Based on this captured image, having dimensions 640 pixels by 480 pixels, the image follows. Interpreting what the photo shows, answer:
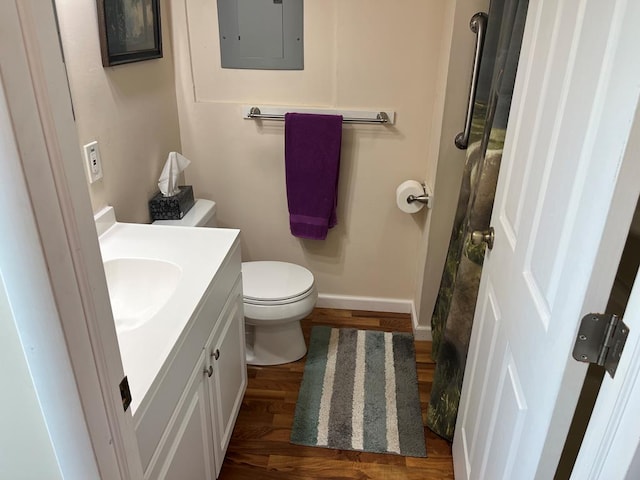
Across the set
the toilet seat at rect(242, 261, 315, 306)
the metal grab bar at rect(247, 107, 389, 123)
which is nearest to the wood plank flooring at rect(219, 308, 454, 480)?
the toilet seat at rect(242, 261, 315, 306)

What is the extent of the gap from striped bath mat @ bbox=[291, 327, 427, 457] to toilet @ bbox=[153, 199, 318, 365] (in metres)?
0.16

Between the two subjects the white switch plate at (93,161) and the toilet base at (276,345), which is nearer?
the white switch plate at (93,161)

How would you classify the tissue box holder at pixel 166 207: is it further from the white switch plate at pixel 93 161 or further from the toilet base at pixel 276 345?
the toilet base at pixel 276 345

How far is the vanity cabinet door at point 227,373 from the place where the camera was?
1493 millimetres

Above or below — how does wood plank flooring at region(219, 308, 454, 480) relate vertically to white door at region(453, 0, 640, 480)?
below

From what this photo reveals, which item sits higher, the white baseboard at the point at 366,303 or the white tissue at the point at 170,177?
the white tissue at the point at 170,177

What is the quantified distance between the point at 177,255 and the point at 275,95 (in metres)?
1.06

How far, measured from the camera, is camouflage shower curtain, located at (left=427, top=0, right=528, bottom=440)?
4.76 feet

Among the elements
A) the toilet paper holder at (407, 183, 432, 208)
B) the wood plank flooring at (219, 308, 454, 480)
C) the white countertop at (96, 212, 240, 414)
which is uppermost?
the white countertop at (96, 212, 240, 414)

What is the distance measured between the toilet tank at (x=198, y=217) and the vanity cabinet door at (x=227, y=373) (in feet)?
1.50

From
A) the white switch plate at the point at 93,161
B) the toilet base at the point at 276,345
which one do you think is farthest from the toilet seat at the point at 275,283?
the white switch plate at the point at 93,161

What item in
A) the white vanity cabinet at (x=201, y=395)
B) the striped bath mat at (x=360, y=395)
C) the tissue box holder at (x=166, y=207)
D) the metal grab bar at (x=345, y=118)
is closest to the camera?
the white vanity cabinet at (x=201, y=395)

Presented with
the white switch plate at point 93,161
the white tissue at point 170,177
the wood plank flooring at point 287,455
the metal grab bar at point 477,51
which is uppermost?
the metal grab bar at point 477,51

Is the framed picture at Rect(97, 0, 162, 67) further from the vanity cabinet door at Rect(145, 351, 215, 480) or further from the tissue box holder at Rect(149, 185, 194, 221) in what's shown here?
the vanity cabinet door at Rect(145, 351, 215, 480)
